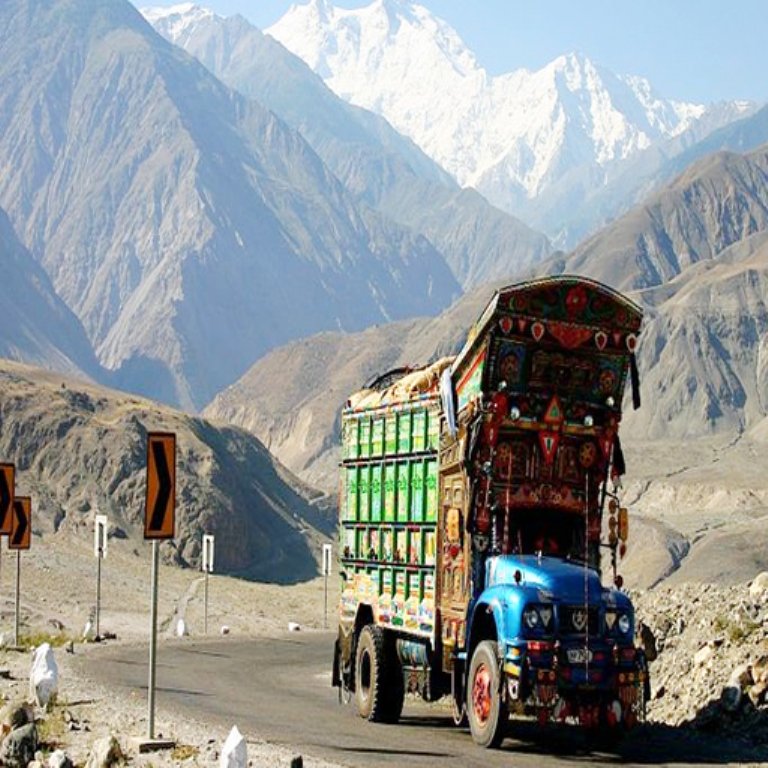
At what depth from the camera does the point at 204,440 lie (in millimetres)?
95500

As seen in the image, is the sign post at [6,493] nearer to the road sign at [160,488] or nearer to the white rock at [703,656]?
the road sign at [160,488]

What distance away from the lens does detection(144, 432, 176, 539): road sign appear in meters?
15.0

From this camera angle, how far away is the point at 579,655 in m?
16.2

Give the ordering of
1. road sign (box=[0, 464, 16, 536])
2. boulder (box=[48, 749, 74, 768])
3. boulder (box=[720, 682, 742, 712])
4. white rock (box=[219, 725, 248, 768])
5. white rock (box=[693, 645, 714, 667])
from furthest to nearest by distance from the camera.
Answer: road sign (box=[0, 464, 16, 536])
white rock (box=[693, 645, 714, 667])
boulder (box=[720, 682, 742, 712])
boulder (box=[48, 749, 74, 768])
white rock (box=[219, 725, 248, 768])

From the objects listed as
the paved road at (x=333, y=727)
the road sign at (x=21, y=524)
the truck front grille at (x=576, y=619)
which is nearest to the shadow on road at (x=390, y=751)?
the paved road at (x=333, y=727)

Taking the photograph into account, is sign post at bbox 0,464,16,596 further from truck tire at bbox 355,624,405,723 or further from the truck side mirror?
the truck side mirror

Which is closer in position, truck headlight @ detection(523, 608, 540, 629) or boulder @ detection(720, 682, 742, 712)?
truck headlight @ detection(523, 608, 540, 629)

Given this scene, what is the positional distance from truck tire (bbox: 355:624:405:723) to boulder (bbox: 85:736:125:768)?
227 inches

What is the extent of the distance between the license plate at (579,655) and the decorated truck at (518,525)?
0.03 ft

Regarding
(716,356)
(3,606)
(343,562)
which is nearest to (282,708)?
(343,562)

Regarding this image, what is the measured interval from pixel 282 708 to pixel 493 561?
6031 millimetres

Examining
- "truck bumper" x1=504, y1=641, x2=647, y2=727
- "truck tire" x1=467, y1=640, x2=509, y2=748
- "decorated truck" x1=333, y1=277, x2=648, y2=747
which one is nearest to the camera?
"truck bumper" x1=504, y1=641, x2=647, y2=727

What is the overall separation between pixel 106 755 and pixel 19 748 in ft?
5.30

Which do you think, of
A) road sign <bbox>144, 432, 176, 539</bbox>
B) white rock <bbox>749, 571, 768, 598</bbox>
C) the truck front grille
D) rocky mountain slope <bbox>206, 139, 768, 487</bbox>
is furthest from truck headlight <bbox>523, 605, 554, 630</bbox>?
rocky mountain slope <bbox>206, 139, 768, 487</bbox>
